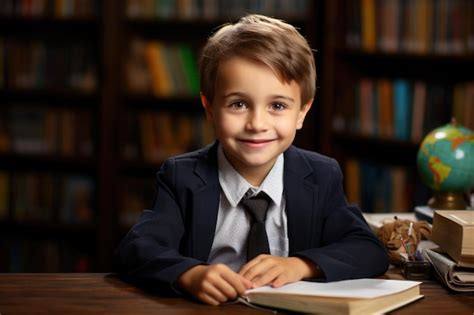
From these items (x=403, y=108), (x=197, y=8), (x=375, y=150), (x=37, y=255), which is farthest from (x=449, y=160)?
(x=37, y=255)

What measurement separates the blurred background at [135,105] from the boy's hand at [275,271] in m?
2.12

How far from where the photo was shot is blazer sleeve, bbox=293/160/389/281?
155 centimetres

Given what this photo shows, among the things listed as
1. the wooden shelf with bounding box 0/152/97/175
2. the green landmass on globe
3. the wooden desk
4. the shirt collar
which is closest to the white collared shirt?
the shirt collar

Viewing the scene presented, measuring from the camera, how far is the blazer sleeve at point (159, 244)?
1.50 metres

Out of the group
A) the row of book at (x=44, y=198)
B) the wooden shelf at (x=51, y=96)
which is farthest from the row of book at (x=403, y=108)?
the row of book at (x=44, y=198)

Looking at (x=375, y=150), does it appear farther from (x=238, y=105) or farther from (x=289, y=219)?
(x=238, y=105)

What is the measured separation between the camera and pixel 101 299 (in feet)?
4.80

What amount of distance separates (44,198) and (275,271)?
306 cm

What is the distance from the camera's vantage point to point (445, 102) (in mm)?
3496

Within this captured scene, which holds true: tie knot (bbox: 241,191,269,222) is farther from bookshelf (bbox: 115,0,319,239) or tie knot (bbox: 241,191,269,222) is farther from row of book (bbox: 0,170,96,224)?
row of book (bbox: 0,170,96,224)

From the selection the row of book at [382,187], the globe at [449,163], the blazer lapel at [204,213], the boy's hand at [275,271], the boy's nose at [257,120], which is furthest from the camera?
the row of book at [382,187]

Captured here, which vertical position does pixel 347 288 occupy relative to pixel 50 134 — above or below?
above

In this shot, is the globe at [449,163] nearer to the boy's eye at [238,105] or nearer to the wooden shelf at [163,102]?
the boy's eye at [238,105]

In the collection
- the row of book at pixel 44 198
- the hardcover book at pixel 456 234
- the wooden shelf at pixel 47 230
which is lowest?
the wooden shelf at pixel 47 230
